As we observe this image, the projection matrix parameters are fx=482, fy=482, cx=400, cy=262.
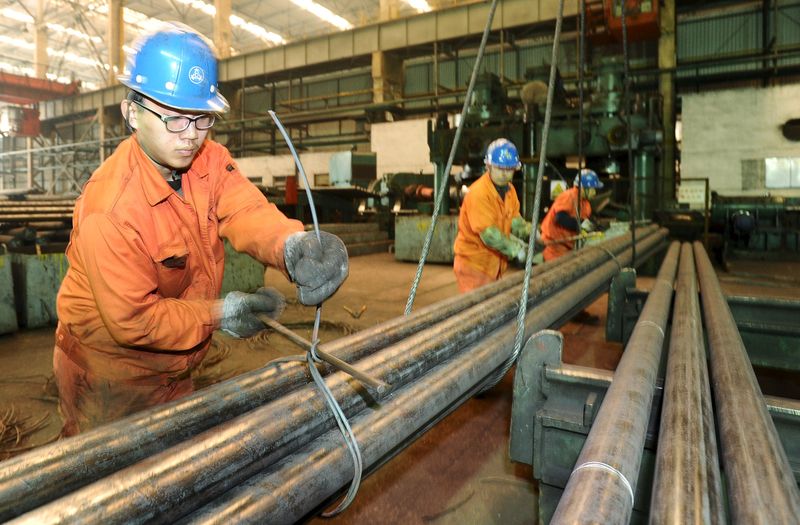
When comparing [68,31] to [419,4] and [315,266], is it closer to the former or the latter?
[419,4]

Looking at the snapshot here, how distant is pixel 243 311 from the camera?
1371 millimetres

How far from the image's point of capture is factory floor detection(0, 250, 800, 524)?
5.86 feet

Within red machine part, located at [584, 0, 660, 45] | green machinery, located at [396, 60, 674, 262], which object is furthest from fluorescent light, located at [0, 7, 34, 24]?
red machine part, located at [584, 0, 660, 45]

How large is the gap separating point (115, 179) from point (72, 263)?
12.9 inches

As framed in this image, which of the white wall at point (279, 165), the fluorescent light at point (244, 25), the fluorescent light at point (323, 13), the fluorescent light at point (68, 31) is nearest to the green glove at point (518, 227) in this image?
the white wall at point (279, 165)

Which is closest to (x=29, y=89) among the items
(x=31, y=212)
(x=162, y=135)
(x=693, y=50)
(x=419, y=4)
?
(x=419, y=4)

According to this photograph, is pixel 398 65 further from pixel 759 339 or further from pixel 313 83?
pixel 759 339

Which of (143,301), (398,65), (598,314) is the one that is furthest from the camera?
(398,65)

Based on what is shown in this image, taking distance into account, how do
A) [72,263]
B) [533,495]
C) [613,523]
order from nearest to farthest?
[613,523]
[72,263]
[533,495]

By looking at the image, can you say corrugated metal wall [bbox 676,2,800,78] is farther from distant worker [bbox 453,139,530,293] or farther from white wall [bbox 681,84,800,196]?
distant worker [bbox 453,139,530,293]

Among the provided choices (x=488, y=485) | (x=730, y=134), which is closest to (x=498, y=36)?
(x=730, y=134)

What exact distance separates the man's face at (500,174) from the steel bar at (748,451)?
1.99 m

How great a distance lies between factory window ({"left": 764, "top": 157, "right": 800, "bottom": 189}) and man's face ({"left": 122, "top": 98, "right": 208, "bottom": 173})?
39.6 ft

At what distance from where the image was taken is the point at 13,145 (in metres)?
23.5
